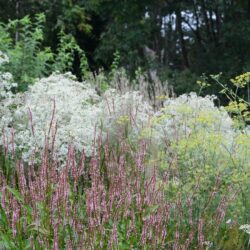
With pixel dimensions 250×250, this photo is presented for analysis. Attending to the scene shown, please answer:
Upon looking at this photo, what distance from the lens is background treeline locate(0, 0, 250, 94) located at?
13125 millimetres

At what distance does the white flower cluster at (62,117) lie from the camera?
530 cm

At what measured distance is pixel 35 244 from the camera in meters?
2.95

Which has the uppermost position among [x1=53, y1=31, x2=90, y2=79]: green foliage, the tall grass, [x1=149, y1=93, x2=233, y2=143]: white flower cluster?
[x1=53, y1=31, x2=90, y2=79]: green foliage


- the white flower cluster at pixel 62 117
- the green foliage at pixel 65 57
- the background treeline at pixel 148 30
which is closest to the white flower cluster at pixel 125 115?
Result: the white flower cluster at pixel 62 117

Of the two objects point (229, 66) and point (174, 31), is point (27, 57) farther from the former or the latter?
point (174, 31)

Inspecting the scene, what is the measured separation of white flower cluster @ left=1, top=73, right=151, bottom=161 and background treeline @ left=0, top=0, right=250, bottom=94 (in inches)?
229

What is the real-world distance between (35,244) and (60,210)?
256 mm

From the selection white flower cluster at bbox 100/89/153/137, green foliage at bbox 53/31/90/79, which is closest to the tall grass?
white flower cluster at bbox 100/89/153/137

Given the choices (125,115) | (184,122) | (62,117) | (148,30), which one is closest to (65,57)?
(125,115)

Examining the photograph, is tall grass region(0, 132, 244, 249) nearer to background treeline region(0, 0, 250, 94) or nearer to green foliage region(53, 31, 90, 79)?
green foliage region(53, 31, 90, 79)

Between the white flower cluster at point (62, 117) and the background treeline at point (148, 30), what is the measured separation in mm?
5824

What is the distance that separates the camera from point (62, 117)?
5816 mm

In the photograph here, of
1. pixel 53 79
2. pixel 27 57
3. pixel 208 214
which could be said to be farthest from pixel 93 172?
pixel 27 57

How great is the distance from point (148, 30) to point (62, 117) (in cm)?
802
